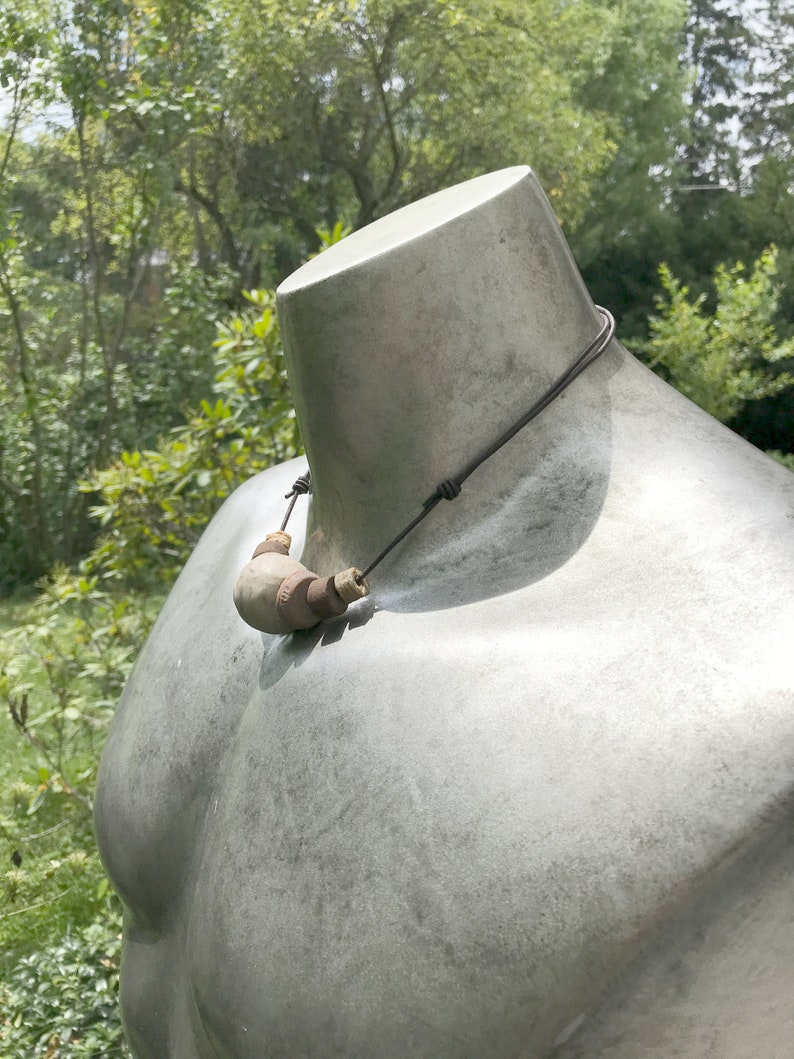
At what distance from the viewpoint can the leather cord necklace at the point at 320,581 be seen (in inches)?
40.7

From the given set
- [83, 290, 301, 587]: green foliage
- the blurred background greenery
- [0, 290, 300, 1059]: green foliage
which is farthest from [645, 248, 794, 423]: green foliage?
[83, 290, 301, 587]: green foliage

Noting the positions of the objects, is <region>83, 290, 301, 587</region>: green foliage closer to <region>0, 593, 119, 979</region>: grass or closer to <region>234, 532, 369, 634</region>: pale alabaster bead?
<region>0, 593, 119, 979</region>: grass

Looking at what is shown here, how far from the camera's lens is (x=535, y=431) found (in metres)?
1.04

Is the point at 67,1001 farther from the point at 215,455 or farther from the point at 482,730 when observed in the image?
the point at 482,730

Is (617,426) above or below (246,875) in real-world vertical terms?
above

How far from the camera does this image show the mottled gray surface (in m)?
0.76

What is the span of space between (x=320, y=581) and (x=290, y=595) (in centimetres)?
3

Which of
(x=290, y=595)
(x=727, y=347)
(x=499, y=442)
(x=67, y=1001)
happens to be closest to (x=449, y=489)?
(x=499, y=442)

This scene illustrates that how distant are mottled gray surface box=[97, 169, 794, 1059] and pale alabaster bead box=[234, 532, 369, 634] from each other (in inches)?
1.1

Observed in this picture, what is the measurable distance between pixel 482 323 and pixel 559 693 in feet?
1.24

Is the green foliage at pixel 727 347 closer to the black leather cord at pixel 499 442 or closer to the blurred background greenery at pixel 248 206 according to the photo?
the blurred background greenery at pixel 248 206

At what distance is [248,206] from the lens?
9453 millimetres

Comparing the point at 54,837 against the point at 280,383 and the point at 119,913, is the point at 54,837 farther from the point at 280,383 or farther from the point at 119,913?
the point at 280,383

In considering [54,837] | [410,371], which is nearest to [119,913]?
[54,837]
